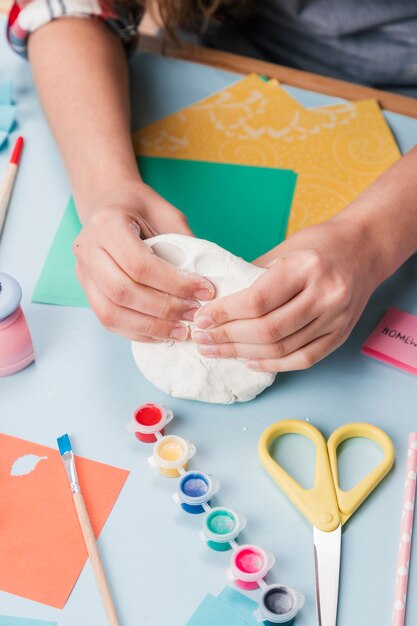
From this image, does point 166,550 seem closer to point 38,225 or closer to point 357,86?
point 38,225

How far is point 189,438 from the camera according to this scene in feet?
2.23

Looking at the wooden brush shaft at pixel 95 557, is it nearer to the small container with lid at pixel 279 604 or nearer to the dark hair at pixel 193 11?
the small container with lid at pixel 279 604

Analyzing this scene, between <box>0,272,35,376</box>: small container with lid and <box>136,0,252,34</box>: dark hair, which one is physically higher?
<box>136,0,252,34</box>: dark hair

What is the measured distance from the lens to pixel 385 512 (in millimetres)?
628

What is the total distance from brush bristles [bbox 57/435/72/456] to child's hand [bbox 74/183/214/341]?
117 millimetres

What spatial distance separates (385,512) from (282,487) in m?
0.09

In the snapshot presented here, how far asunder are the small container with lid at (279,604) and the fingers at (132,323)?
0.82 ft

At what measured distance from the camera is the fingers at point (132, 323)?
0.69 meters

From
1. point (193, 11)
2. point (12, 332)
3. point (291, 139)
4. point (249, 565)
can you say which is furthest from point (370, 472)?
point (193, 11)

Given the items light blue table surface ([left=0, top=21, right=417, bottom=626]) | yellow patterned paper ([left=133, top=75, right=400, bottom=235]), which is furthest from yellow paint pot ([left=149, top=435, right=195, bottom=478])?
yellow patterned paper ([left=133, top=75, right=400, bottom=235])

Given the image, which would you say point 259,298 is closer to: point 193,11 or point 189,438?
point 189,438

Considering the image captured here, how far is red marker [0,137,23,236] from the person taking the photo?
0.88 meters

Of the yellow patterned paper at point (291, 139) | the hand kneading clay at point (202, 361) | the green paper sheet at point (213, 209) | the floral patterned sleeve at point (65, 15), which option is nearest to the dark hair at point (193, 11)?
the floral patterned sleeve at point (65, 15)

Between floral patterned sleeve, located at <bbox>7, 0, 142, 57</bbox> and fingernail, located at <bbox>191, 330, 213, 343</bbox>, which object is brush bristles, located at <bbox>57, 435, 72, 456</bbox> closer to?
fingernail, located at <bbox>191, 330, 213, 343</bbox>
